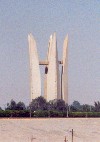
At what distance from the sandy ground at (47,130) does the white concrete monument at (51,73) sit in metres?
12.8

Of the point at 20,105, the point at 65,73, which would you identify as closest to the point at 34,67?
the point at 65,73

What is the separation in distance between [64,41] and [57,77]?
354 centimetres

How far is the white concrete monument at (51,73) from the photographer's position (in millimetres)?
45438

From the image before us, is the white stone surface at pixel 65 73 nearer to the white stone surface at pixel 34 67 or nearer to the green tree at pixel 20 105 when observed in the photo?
the white stone surface at pixel 34 67

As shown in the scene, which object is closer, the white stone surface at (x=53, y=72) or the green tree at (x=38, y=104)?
the green tree at (x=38, y=104)

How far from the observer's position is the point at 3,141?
2450 centimetres

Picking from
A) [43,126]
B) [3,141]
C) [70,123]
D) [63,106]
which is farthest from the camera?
[63,106]

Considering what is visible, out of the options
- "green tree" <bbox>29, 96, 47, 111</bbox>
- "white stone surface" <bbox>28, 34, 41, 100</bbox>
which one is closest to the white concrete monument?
"white stone surface" <bbox>28, 34, 41, 100</bbox>

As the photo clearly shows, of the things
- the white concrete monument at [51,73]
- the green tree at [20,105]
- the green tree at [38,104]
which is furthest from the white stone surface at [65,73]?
the green tree at [20,105]

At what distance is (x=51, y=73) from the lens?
152ft

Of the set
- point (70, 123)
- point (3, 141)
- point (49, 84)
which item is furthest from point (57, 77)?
point (3, 141)

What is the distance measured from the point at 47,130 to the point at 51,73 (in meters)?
17.8

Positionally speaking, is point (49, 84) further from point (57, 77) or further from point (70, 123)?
point (70, 123)

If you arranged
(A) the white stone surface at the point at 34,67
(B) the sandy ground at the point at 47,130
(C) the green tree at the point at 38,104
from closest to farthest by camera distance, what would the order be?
(B) the sandy ground at the point at 47,130 → (C) the green tree at the point at 38,104 → (A) the white stone surface at the point at 34,67
